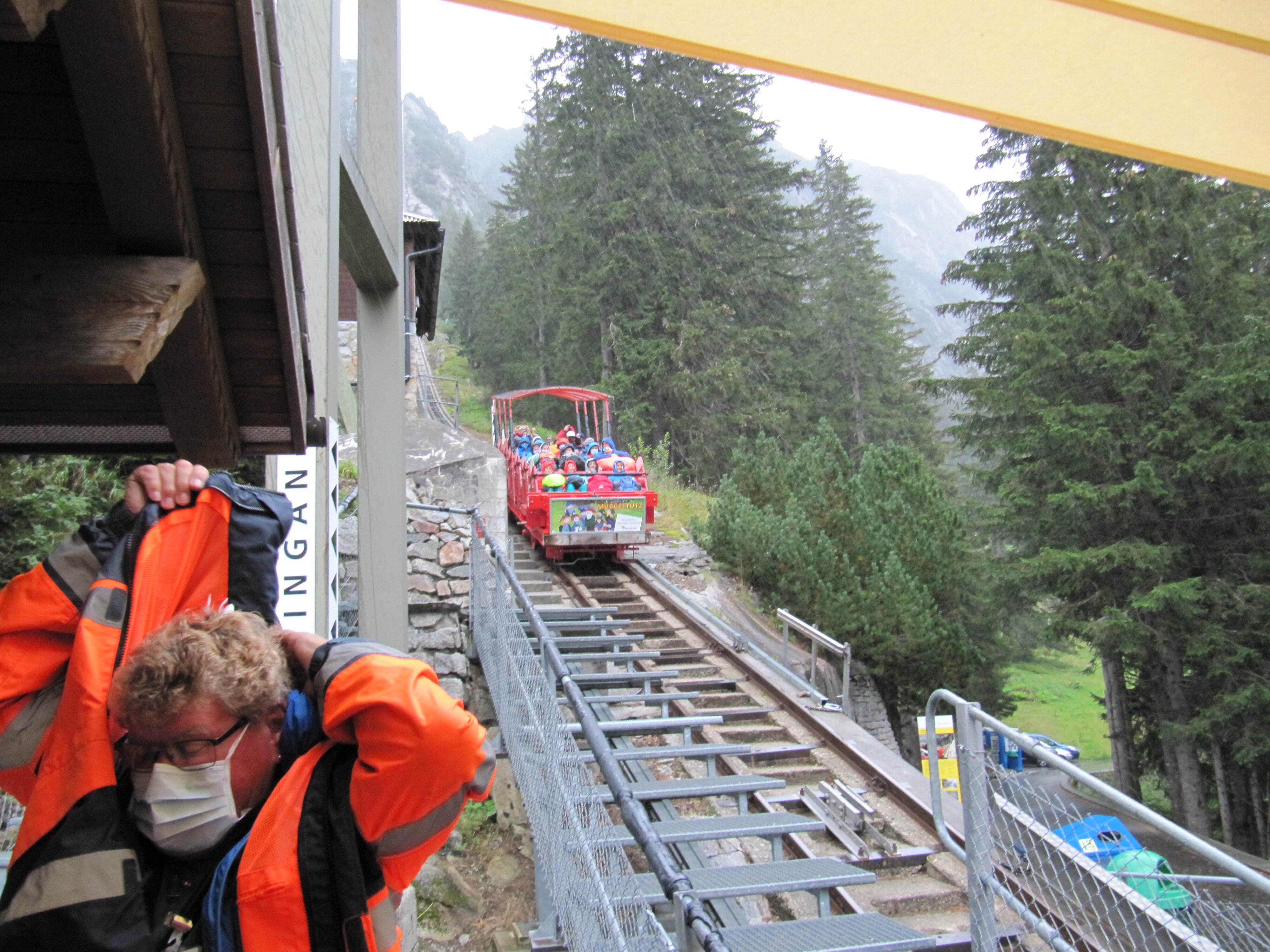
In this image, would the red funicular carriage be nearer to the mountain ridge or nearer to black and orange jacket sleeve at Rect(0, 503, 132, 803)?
black and orange jacket sleeve at Rect(0, 503, 132, 803)

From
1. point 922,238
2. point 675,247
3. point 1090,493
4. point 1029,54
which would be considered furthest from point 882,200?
point 1029,54

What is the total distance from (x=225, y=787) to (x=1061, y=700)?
46.2m

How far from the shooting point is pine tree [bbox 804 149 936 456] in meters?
35.7

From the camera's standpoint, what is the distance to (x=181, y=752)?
1.32 meters

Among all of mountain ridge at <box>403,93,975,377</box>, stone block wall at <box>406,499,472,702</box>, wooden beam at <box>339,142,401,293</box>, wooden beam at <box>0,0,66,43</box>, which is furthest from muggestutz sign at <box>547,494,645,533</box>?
mountain ridge at <box>403,93,975,377</box>

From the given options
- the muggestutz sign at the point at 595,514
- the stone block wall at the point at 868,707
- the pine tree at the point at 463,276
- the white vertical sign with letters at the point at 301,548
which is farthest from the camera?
the pine tree at the point at 463,276

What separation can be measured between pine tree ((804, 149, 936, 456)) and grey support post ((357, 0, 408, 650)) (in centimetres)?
2992

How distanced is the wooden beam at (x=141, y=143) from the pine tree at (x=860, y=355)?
108 ft

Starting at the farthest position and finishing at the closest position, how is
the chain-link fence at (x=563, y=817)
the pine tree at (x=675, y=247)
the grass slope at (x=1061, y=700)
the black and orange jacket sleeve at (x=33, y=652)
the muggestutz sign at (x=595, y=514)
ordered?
the grass slope at (x=1061, y=700), the pine tree at (x=675, y=247), the muggestutz sign at (x=595, y=514), the chain-link fence at (x=563, y=817), the black and orange jacket sleeve at (x=33, y=652)

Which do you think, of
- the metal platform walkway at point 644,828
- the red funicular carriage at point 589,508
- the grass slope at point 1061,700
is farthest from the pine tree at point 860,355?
the metal platform walkway at point 644,828

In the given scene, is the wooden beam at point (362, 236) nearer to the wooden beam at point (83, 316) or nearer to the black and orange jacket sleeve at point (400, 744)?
the wooden beam at point (83, 316)

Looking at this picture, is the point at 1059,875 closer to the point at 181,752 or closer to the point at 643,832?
the point at 643,832

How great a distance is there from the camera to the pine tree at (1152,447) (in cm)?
1540

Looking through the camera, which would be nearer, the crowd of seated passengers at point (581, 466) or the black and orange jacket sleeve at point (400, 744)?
the black and orange jacket sleeve at point (400, 744)
